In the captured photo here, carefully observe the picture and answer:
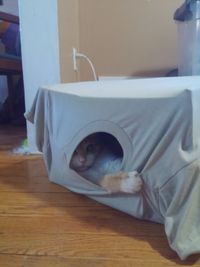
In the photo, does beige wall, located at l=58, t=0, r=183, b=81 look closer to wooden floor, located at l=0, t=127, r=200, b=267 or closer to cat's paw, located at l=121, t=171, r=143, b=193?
wooden floor, located at l=0, t=127, r=200, b=267

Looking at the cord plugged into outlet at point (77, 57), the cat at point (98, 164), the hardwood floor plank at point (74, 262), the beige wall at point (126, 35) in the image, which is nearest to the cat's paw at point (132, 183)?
the cat at point (98, 164)

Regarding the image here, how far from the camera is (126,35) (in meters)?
1.90

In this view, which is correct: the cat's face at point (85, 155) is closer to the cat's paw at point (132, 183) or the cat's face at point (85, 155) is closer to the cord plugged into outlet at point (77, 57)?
the cat's paw at point (132, 183)

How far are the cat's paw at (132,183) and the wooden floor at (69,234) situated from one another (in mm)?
104

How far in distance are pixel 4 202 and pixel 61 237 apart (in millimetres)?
304

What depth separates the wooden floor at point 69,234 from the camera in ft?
2.24

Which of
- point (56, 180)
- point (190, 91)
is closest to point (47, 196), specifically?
point (56, 180)

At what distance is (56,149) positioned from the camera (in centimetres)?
104

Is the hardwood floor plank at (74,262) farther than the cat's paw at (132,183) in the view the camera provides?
No

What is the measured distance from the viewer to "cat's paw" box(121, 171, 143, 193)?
0.78 m

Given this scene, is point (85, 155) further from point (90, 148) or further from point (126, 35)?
point (126, 35)

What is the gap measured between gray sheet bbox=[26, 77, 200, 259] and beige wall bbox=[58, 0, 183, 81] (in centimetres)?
100

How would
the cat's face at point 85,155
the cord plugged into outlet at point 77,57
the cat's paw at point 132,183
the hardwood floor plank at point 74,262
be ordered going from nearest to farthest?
the hardwood floor plank at point 74,262 → the cat's paw at point 132,183 → the cat's face at point 85,155 → the cord plugged into outlet at point 77,57

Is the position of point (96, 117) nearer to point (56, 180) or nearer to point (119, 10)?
point (56, 180)
